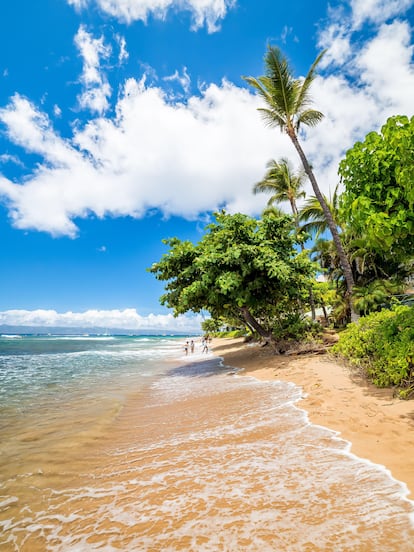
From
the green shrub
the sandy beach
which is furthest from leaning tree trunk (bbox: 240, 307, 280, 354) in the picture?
the green shrub

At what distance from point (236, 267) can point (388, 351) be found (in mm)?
7305

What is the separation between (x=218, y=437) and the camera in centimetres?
441

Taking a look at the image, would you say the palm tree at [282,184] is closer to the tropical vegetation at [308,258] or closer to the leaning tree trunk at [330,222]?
the tropical vegetation at [308,258]

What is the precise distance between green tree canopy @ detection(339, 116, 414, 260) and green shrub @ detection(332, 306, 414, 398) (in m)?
1.48

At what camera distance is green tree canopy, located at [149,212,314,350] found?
38.2 ft

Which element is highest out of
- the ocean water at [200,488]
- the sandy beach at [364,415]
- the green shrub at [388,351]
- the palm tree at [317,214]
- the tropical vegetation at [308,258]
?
the palm tree at [317,214]


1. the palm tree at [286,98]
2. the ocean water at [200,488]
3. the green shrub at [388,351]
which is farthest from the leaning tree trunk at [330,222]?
the ocean water at [200,488]

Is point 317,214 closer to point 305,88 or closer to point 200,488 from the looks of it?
point 305,88

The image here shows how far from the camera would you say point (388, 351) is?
5699mm

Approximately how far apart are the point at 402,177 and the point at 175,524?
4.98 metres

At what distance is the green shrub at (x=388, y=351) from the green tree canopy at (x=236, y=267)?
4.18 metres

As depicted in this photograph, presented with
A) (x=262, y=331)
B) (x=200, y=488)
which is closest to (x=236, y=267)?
(x=262, y=331)

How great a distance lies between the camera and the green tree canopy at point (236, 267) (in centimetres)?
1164

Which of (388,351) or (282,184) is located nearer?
(388,351)
